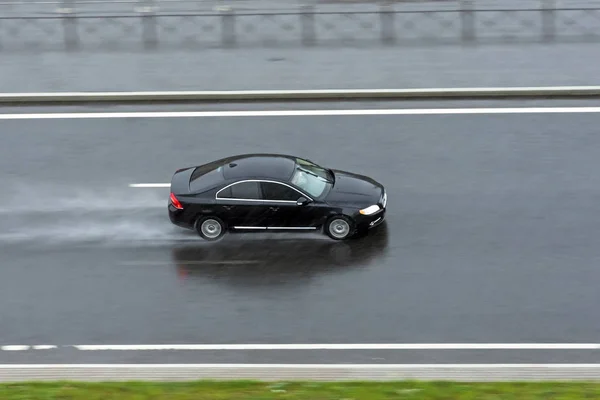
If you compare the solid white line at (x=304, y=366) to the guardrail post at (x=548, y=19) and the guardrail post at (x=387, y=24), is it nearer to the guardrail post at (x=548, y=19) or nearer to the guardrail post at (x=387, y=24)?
the guardrail post at (x=387, y=24)

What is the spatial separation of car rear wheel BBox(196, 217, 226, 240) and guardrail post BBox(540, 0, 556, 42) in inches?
505

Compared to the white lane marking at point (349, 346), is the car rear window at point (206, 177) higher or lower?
higher

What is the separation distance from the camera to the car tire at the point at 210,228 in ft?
52.5

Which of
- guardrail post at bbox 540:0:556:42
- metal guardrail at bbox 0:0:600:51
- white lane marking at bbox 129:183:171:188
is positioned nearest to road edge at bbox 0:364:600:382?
white lane marking at bbox 129:183:171:188

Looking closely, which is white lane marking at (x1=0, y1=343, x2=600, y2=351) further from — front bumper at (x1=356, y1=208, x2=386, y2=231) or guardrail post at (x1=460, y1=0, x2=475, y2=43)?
guardrail post at (x1=460, y1=0, x2=475, y2=43)

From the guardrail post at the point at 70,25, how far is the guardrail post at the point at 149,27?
6.33ft

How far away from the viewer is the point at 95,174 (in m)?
18.5

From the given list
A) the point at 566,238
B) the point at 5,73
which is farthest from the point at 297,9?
the point at 566,238

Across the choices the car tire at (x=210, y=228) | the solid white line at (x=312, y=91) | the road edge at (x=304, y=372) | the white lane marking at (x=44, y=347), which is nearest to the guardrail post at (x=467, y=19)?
the solid white line at (x=312, y=91)

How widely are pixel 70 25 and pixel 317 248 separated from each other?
13.4 m

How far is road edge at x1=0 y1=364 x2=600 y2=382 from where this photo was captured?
11.1 meters

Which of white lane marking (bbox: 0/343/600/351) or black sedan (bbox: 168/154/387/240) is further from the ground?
black sedan (bbox: 168/154/387/240)

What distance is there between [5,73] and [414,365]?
15.7 metres

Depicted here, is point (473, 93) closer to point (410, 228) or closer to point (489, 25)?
point (489, 25)
